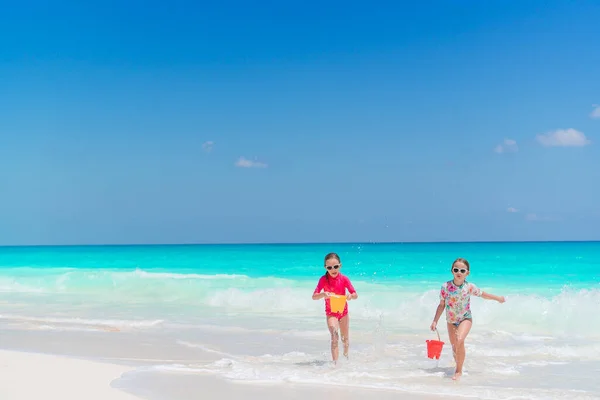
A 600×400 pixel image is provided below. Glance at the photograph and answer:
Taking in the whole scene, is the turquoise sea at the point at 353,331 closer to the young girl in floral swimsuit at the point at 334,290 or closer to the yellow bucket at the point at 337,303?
the young girl in floral swimsuit at the point at 334,290

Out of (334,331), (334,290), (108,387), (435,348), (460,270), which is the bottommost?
(108,387)

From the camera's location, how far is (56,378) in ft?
21.6

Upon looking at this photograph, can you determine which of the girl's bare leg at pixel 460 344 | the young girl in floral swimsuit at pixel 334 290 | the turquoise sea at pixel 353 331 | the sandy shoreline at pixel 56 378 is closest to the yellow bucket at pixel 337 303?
the young girl in floral swimsuit at pixel 334 290

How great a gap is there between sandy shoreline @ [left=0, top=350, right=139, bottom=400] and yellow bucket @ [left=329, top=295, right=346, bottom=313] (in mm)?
2552

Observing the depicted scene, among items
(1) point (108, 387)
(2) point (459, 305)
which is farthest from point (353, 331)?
(1) point (108, 387)

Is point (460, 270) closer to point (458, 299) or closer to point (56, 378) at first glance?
point (458, 299)

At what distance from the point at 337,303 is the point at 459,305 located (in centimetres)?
144

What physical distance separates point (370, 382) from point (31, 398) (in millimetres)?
3420

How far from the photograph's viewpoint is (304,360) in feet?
27.3

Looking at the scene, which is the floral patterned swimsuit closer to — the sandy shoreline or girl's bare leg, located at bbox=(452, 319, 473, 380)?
girl's bare leg, located at bbox=(452, 319, 473, 380)

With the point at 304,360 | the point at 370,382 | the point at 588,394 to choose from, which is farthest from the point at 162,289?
the point at 588,394

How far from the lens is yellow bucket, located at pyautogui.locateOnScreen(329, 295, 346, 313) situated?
24.9 ft

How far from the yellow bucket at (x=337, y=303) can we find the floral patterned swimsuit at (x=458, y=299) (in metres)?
1.21

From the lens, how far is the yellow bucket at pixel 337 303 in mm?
7594
